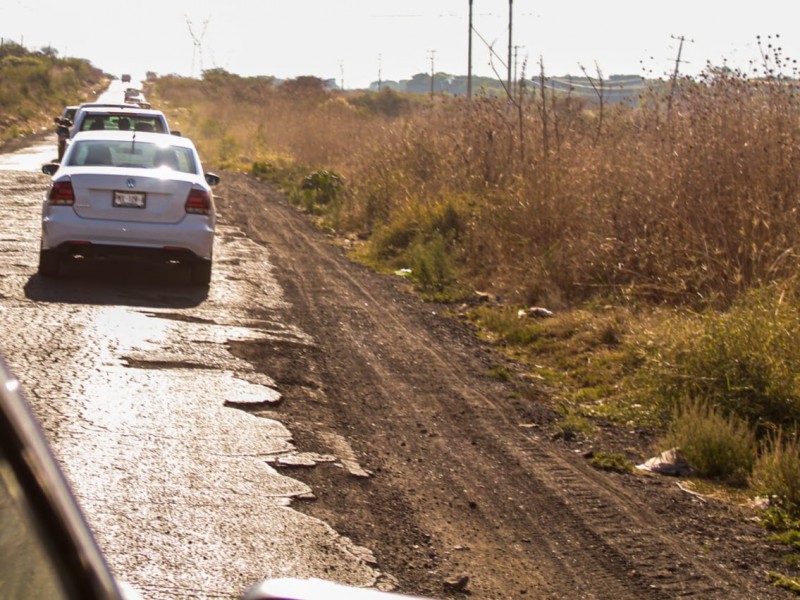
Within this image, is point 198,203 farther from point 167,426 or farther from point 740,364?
point 740,364

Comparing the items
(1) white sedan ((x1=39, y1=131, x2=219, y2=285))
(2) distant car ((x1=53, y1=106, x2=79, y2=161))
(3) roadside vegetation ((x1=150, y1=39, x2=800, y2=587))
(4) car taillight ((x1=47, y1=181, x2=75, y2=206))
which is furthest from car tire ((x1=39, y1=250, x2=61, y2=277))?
(2) distant car ((x1=53, y1=106, x2=79, y2=161))

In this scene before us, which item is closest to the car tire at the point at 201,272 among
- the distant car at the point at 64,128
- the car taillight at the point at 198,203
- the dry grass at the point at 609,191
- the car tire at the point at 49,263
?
the car taillight at the point at 198,203

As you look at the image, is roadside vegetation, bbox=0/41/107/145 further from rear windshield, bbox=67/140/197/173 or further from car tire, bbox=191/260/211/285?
car tire, bbox=191/260/211/285

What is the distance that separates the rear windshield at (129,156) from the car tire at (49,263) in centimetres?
99

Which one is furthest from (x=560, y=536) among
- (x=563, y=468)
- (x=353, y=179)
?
(x=353, y=179)

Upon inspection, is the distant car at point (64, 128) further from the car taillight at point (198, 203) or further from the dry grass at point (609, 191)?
the car taillight at point (198, 203)

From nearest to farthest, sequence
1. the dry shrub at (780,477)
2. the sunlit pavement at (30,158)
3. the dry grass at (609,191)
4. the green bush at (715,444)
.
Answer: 1. the dry shrub at (780,477)
2. the green bush at (715,444)
3. the dry grass at (609,191)
4. the sunlit pavement at (30,158)

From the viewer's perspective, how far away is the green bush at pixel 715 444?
267 inches

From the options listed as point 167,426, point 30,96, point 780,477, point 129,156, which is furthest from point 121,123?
point 30,96

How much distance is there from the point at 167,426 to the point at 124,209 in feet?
16.5

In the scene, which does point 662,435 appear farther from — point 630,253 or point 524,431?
point 630,253

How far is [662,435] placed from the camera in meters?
7.68

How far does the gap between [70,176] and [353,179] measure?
1259 centimetres

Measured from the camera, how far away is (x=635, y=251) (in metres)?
11.5
